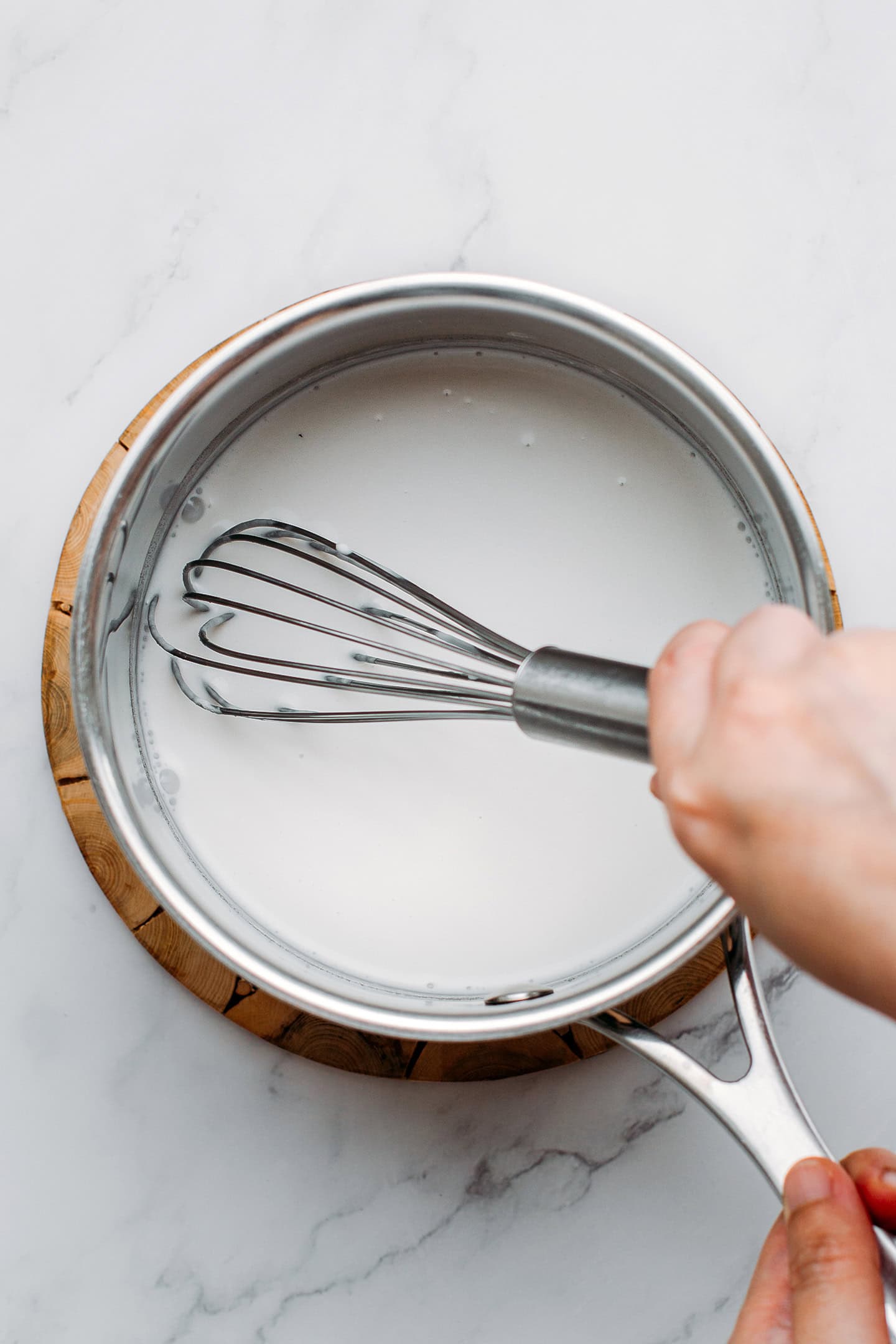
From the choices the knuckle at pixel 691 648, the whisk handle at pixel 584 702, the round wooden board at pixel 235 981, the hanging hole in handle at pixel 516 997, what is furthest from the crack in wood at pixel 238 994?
the knuckle at pixel 691 648

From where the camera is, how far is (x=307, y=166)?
0.62 metres

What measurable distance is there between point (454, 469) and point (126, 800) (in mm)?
260

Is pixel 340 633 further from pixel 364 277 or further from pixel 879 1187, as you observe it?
pixel 879 1187

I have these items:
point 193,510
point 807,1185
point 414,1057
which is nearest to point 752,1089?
point 807,1185

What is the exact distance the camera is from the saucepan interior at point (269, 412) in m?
0.49

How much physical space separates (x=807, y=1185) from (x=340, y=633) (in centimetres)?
35

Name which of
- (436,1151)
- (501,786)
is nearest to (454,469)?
(501,786)

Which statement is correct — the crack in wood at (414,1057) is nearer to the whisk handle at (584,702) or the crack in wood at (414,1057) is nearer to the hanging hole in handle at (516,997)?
the hanging hole in handle at (516,997)

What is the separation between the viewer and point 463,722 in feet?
1.91

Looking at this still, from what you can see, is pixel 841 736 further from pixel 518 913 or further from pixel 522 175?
pixel 522 175

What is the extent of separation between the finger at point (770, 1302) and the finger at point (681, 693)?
287mm

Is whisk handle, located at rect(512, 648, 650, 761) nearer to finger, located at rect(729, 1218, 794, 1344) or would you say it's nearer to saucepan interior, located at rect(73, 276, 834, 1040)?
saucepan interior, located at rect(73, 276, 834, 1040)

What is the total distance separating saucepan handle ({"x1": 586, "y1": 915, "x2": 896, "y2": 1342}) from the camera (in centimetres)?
47

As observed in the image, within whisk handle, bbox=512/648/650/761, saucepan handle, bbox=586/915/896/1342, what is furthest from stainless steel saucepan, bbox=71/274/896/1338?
whisk handle, bbox=512/648/650/761
